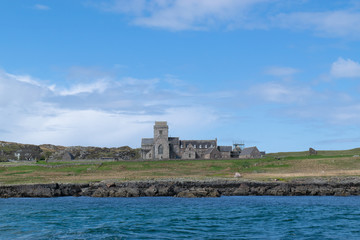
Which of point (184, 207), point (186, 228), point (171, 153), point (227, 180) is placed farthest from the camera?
point (171, 153)

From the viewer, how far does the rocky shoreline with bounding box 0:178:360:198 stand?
→ 5316 centimetres

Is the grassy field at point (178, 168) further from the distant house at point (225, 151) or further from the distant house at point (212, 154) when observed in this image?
the distant house at point (225, 151)

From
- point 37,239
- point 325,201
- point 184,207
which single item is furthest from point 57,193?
point 325,201

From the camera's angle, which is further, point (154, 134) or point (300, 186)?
point (154, 134)

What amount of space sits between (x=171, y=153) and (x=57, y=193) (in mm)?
65880

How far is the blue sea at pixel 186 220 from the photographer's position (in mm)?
26141

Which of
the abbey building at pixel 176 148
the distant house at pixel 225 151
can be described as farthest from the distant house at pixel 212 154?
the distant house at pixel 225 151

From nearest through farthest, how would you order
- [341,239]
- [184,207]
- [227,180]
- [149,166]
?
[341,239], [184,207], [227,180], [149,166]

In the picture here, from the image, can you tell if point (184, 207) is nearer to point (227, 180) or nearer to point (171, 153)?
point (227, 180)

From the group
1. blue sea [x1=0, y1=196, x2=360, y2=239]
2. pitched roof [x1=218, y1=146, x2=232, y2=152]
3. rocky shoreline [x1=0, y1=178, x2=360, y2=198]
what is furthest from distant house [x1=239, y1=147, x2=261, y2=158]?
blue sea [x1=0, y1=196, x2=360, y2=239]

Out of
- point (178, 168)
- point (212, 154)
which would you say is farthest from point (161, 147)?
point (178, 168)

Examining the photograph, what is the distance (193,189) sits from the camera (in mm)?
55062

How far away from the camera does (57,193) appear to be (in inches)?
2231

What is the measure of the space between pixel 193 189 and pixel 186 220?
23.3 m
